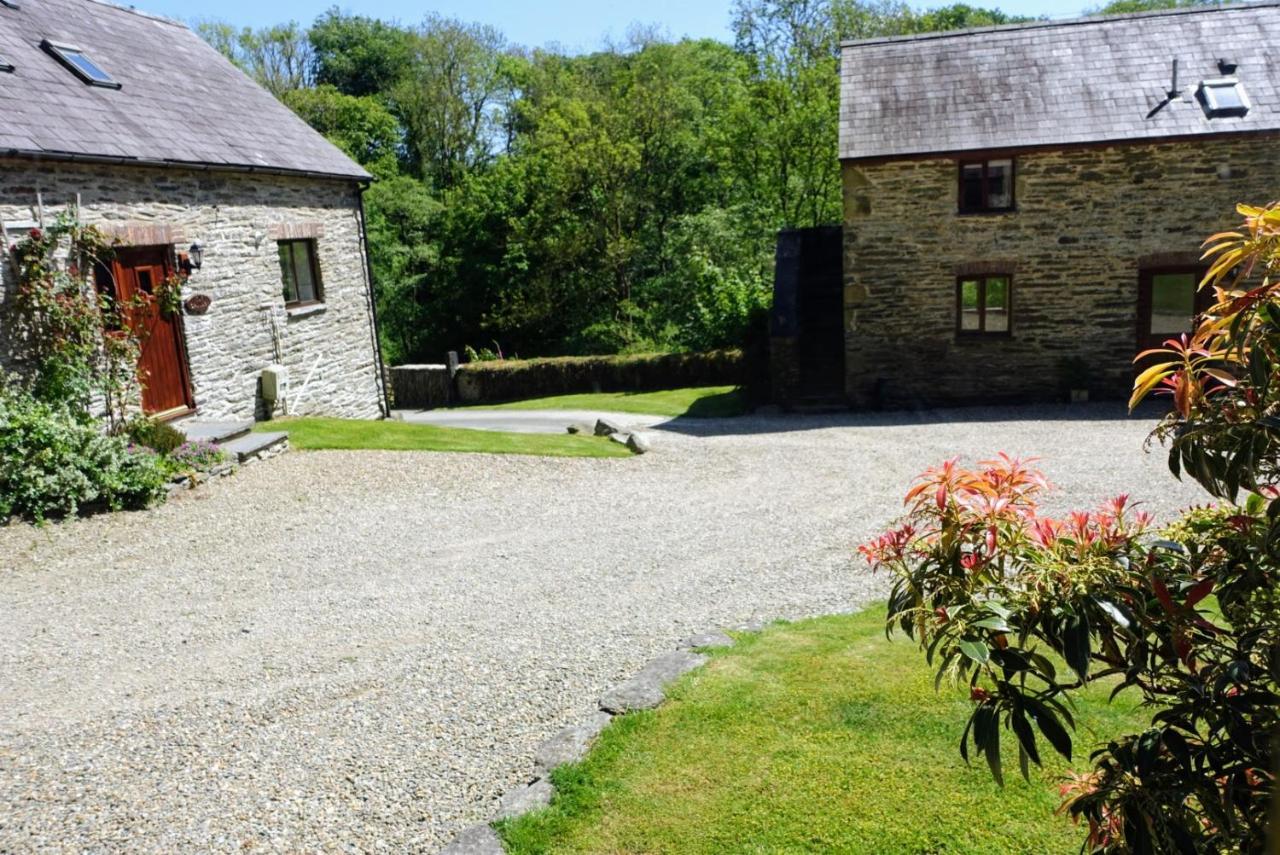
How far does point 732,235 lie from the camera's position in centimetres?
2931

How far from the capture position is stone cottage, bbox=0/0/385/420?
40.5 feet

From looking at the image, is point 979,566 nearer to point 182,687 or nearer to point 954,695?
point 954,695

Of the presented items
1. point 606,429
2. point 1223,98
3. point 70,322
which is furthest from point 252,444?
point 1223,98

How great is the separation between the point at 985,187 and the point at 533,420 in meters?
10.1

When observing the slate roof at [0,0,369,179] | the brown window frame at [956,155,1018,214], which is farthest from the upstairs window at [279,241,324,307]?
the brown window frame at [956,155,1018,214]

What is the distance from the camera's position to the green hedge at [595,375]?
23.7 m

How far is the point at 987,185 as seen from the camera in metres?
17.5

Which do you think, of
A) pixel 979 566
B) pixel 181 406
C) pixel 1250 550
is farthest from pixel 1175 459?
pixel 181 406

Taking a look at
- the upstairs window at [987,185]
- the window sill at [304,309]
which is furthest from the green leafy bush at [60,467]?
the upstairs window at [987,185]

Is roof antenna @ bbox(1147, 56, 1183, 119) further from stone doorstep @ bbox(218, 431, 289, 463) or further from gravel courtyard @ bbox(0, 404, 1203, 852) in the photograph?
stone doorstep @ bbox(218, 431, 289, 463)

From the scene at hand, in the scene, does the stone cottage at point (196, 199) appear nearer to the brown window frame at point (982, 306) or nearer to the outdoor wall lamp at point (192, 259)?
the outdoor wall lamp at point (192, 259)

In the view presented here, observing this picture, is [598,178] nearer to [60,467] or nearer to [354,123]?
[354,123]

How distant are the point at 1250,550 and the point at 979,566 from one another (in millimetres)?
798

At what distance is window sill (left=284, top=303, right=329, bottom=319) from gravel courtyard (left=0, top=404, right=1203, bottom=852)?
14.3 ft
